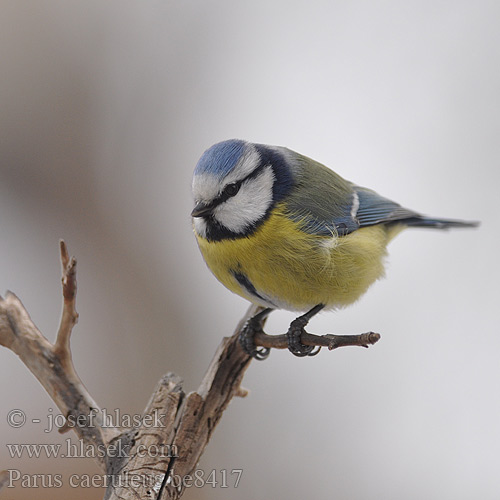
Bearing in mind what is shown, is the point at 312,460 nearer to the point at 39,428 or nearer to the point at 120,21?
the point at 39,428

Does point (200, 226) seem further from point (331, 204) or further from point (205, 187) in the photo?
point (331, 204)

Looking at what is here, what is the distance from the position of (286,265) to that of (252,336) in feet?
0.56

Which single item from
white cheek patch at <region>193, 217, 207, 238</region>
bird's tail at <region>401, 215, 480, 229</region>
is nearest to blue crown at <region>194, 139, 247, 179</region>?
white cheek patch at <region>193, 217, 207, 238</region>

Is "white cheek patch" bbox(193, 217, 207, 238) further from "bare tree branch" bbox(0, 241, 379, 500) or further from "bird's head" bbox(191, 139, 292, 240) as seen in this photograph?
"bare tree branch" bbox(0, 241, 379, 500)

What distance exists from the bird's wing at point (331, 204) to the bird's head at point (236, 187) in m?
0.04

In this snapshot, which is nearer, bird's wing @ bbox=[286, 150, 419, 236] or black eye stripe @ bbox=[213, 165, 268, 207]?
black eye stripe @ bbox=[213, 165, 268, 207]

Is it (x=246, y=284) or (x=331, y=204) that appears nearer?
(x=246, y=284)

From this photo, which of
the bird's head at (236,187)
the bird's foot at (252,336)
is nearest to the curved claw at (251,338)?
the bird's foot at (252,336)

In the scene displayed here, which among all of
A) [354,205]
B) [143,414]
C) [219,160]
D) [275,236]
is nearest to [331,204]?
[354,205]

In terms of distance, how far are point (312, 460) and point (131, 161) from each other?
50.4 inches

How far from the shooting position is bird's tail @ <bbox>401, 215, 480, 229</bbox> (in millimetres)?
1572

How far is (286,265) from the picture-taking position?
117 centimetres

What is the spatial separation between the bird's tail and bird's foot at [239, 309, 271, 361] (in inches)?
19.1

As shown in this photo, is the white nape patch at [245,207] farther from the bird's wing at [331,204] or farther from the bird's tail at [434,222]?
the bird's tail at [434,222]
